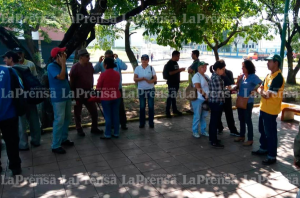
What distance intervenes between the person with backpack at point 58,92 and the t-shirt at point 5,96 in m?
0.75

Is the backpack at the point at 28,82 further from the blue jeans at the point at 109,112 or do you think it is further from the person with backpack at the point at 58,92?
the blue jeans at the point at 109,112

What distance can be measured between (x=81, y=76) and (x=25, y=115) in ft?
4.11

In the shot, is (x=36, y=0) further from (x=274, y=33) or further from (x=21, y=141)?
(x=274, y=33)

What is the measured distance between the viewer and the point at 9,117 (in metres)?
3.41

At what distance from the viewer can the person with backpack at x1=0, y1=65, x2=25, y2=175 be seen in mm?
3359

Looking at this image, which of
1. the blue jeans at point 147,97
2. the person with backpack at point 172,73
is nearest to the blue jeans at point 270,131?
the blue jeans at point 147,97

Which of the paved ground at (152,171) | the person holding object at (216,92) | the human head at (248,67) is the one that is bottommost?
the paved ground at (152,171)

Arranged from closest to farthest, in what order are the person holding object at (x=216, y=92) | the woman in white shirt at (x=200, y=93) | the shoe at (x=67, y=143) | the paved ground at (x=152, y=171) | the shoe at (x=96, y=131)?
the paved ground at (x=152, y=171)
the person holding object at (x=216, y=92)
the shoe at (x=67, y=143)
the woman in white shirt at (x=200, y=93)
the shoe at (x=96, y=131)

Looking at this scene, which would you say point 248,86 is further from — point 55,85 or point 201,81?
point 55,85

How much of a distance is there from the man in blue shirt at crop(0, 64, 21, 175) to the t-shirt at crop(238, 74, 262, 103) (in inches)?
145

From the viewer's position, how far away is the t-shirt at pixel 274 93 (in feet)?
11.9

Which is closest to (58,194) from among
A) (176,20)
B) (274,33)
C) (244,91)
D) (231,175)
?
(231,175)

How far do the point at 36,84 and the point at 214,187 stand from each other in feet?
9.97

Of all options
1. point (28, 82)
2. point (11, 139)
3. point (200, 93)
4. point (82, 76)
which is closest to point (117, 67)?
point (82, 76)
